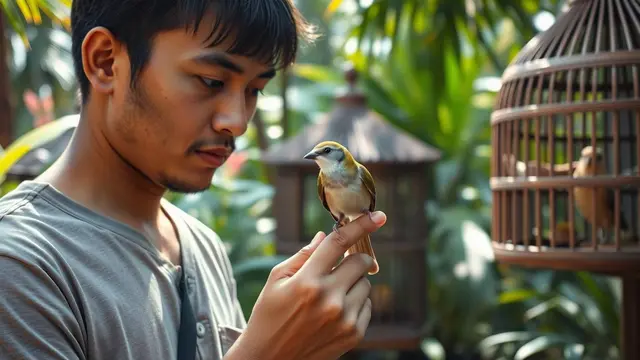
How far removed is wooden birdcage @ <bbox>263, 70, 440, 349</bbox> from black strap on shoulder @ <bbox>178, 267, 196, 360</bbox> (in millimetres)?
1983

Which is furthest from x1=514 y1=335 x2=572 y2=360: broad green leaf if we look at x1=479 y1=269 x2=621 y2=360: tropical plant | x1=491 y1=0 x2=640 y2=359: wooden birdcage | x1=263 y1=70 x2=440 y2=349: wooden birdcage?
x1=491 y1=0 x2=640 y2=359: wooden birdcage

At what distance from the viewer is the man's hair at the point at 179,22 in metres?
1.08

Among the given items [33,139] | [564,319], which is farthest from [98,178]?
[564,319]

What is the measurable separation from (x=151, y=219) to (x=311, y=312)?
15.0 inches

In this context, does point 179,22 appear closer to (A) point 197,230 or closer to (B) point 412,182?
(A) point 197,230

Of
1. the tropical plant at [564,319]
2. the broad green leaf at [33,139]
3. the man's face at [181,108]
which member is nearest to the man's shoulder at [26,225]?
the man's face at [181,108]

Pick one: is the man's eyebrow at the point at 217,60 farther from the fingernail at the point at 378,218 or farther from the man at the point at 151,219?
the fingernail at the point at 378,218

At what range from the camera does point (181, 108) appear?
107 cm

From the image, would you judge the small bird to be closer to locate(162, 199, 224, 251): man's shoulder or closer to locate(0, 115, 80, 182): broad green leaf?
locate(162, 199, 224, 251): man's shoulder

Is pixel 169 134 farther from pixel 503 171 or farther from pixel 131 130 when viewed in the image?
pixel 503 171

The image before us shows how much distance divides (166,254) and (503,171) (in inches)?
52.2

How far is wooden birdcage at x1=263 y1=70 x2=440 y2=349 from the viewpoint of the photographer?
3.18 metres

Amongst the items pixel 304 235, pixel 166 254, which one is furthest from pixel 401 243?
pixel 166 254

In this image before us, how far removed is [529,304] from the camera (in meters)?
4.42
